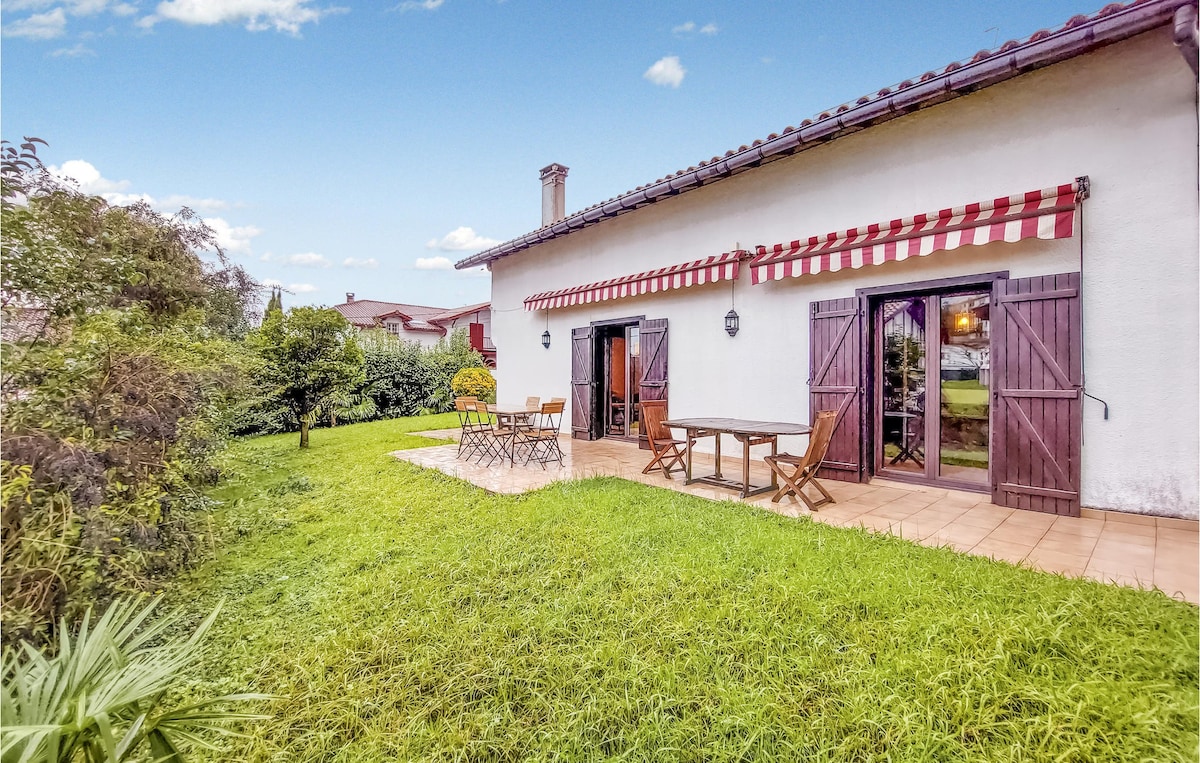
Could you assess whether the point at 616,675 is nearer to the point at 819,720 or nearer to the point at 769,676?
the point at 769,676

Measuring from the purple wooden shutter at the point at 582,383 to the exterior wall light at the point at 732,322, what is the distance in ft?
11.8

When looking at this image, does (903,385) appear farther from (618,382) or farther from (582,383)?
(582,383)

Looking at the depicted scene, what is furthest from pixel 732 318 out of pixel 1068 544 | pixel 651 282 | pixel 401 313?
pixel 401 313

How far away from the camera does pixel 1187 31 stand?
4090mm

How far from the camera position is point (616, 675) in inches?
109

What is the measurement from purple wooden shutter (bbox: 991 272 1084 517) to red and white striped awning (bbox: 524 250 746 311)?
3.78 m

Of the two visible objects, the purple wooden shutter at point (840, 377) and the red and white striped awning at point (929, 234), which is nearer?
the red and white striped awning at point (929, 234)

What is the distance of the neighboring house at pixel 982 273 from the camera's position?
502cm

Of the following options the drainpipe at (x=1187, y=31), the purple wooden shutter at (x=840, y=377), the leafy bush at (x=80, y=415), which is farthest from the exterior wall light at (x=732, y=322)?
the leafy bush at (x=80, y=415)

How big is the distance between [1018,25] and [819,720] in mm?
8193

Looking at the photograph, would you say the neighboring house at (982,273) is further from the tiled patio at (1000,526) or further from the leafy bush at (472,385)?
the leafy bush at (472,385)

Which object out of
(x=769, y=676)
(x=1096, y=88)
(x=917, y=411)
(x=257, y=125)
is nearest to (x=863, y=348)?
(x=917, y=411)

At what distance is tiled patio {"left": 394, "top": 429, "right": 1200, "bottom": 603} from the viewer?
13.0 feet

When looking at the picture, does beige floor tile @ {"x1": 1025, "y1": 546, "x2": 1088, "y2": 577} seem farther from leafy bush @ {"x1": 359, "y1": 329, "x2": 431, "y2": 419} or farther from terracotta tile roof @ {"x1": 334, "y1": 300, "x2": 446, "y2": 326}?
terracotta tile roof @ {"x1": 334, "y1": 300, "x2": 446, "y2": 326}
